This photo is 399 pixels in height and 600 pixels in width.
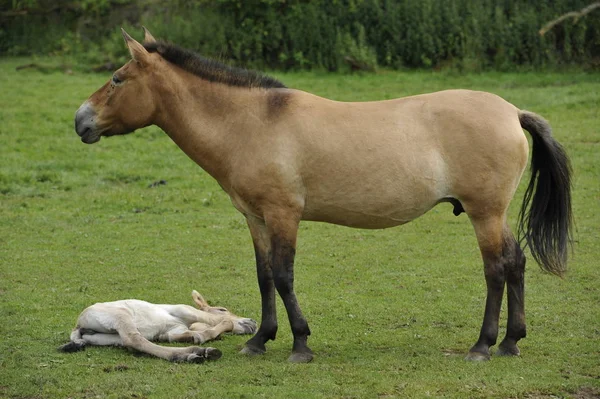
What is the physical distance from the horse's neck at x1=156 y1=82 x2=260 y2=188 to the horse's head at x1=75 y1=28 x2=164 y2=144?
16 cm

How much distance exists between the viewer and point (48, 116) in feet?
58.6

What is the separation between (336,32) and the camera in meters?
22.3

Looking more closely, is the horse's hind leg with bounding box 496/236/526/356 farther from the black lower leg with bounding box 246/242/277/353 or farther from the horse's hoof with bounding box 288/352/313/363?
the black lower leg with bounding box 246/242/277/353

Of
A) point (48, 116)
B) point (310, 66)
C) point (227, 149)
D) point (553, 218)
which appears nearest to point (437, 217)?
point (553, 218)

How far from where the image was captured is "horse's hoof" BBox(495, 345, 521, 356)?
24.3ft

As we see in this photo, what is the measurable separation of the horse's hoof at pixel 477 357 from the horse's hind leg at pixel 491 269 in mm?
10

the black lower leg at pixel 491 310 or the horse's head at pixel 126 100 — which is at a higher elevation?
the horse's head at pixel 126 100

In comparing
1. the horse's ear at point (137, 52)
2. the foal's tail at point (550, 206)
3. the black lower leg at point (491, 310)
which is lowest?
the black lower leg at point (491, 310)

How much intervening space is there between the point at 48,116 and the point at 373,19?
853 cm

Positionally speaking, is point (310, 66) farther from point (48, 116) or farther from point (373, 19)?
point (48, 116)

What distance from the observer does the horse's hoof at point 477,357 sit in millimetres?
7242

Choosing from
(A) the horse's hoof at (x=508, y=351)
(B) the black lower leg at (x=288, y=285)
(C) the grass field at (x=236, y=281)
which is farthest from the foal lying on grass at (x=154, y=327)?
(A) the horse's hoof at (x=508, y=351)

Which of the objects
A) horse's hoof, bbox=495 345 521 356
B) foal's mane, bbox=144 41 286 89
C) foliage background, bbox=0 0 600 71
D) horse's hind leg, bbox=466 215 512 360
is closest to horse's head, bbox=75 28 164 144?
foal's mane, bbox=144 41 286 89

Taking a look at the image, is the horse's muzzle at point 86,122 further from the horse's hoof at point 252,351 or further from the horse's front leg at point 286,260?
the horse's hoof at point 252,351
